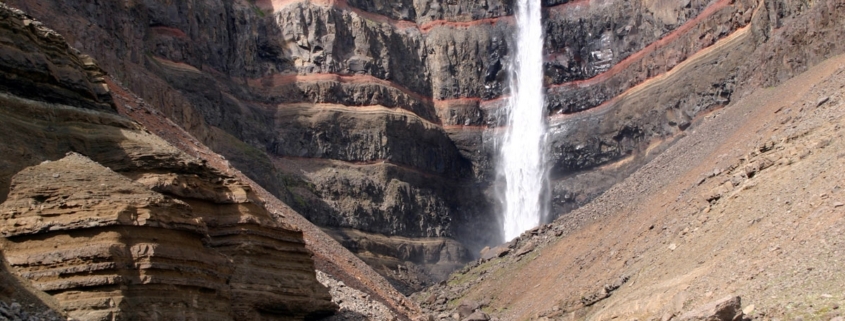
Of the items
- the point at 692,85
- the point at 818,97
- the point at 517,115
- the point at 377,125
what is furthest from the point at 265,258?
the point at 517,115

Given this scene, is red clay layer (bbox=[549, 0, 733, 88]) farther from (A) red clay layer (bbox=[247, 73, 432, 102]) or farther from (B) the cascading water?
(A) red clay layer (bbox=[247, 73, 432, 102])

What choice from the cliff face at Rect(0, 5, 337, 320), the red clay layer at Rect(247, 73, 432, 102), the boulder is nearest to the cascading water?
the red clay layer at Rect(247, 73, 432, 102)

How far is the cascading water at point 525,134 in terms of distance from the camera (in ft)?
199

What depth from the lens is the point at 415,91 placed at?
65.8 metres

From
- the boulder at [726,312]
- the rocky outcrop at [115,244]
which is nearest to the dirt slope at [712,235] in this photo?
the boulder at [726,312]

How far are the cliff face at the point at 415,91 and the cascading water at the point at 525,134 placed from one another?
0.86 metres

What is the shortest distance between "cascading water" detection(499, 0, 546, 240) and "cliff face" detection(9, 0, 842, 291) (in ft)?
2.83

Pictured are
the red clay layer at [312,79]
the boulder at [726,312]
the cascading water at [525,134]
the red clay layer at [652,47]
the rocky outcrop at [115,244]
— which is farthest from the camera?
the red clay layer at [312,79]

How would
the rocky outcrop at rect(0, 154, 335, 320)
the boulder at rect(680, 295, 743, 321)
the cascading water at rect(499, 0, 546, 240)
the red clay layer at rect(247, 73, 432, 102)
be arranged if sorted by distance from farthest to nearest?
the red clay layer at rect(247, 73, 432, 102)
the cascading water at rect(499, 0, 546, 240)
the boulder at rect(680, 295, 743, 321)
the rocky outcrop at rect(0, 154, 335, 320)

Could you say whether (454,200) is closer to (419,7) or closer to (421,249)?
(421,249)

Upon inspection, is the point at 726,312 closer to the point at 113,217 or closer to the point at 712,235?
the point at 712,235

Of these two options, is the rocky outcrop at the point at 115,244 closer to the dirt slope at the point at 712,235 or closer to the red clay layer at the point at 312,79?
the dirt slope at the point at 712,235

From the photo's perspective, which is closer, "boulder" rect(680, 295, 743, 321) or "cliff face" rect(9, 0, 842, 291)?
"boulder" rect(680, 295, 743, 321)

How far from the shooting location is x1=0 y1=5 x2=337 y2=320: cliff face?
14.3 metres
